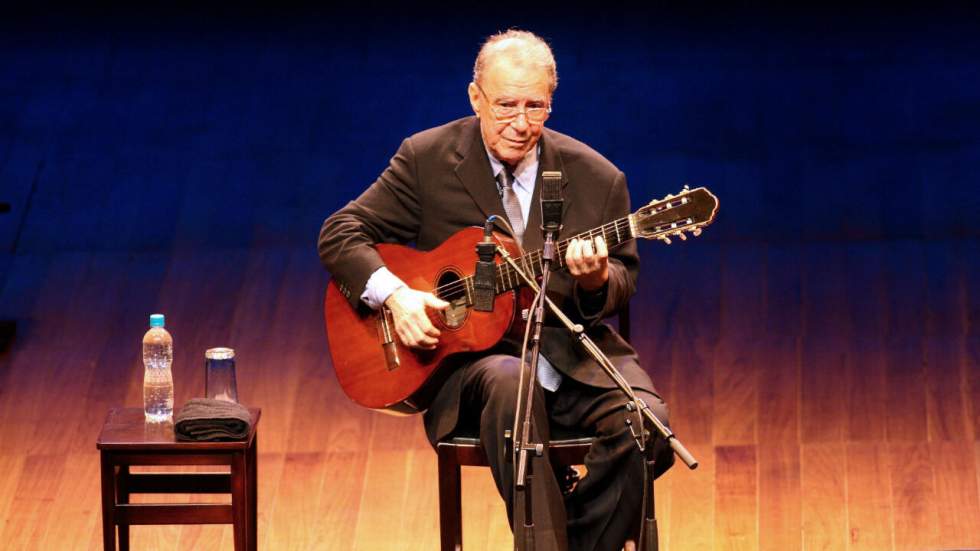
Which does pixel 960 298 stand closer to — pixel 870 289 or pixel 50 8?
pixel 870 289

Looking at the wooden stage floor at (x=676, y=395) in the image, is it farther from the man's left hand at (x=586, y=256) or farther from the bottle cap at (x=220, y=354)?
the man's left hand at (x=586, y=256)

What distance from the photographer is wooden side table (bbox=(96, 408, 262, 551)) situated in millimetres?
3732

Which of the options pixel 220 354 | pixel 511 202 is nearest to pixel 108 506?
pixel 220 354

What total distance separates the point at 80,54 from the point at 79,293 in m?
1.76

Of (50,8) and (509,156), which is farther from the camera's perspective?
(50,8)

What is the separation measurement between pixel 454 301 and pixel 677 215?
2.22 ft

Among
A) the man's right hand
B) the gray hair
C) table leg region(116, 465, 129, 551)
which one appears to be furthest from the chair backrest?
table leg region(116, 465, 129, 551)

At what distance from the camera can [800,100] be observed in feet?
21.9

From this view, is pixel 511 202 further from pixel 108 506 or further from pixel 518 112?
pixel 108 506

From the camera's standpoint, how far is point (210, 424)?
3.73 m

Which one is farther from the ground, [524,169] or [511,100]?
[511,100]

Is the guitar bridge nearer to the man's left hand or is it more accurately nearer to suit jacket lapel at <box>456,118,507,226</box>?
suit jacket lapel at <box>456,118,507,226</box>

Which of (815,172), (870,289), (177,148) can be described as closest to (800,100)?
(815,172)

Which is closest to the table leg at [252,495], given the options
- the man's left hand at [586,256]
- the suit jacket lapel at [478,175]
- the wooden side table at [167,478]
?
the wooden side table at [167,478]
